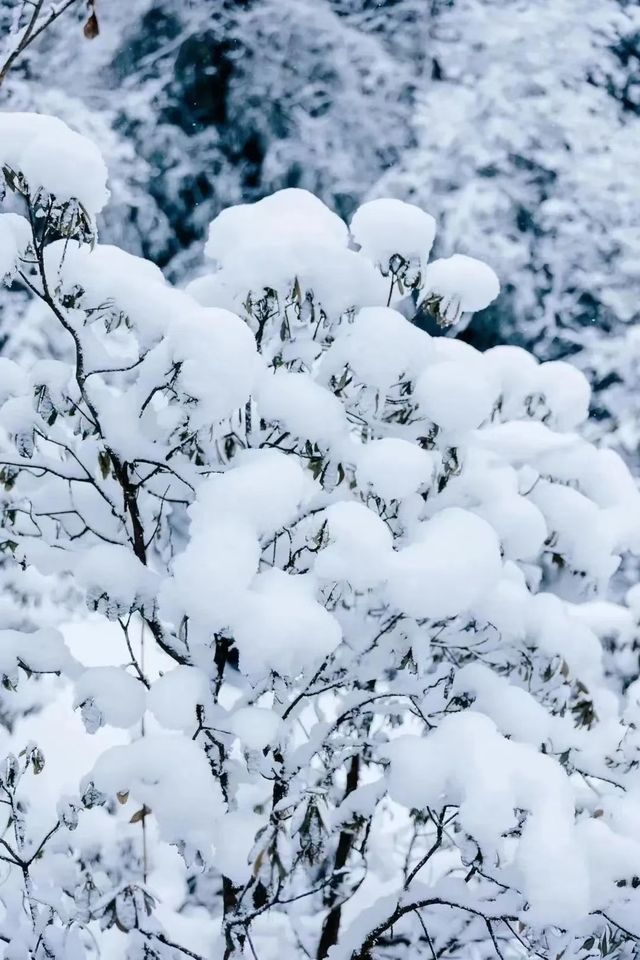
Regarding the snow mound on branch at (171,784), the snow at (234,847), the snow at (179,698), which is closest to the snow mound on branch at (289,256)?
the snow at (179,698)

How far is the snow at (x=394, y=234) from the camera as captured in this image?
4.90ft

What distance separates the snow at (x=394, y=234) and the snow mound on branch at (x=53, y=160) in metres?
0.50

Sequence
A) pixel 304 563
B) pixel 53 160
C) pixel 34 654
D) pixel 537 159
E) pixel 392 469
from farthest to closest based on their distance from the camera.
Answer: pixel 537 159 → pixel 304 563 → pixel 34 654 → pixel 392 469 → pixel 53 160

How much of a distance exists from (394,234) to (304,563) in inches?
31.1

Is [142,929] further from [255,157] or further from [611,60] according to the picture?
[611,60]

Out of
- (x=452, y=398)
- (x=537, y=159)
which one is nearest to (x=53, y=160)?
(x=452, y=398)

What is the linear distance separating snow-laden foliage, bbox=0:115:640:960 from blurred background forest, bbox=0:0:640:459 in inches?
83.2

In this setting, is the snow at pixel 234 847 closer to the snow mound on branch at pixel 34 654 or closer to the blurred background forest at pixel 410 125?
the snow mound on branch at pixel 34 654

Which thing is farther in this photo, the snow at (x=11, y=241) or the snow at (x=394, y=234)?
the snow at (x=394, y=234)

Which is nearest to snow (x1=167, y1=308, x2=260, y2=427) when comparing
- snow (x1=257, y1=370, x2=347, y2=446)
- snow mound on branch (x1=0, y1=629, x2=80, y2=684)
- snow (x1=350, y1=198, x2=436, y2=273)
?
snow (x1=257, y1=370, x2=347, y2=446)

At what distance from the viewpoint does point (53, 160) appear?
4.01 feet

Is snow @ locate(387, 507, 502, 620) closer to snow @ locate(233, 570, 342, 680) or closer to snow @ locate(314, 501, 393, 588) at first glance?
snow @ locate(314, 501, 393, 588)

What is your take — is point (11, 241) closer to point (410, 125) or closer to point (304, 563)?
point (304, 563)

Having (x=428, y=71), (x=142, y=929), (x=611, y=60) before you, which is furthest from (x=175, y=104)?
(x=142, y=929)
